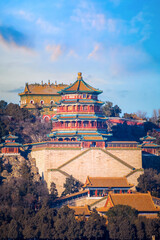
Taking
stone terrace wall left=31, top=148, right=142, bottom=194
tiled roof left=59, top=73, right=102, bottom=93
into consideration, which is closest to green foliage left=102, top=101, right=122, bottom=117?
tiled roof left=59, top=73, right=102, bottom=93

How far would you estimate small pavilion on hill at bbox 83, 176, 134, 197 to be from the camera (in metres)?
83.3

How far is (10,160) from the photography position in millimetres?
89500

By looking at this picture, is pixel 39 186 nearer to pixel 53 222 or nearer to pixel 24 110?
pixel 53 222

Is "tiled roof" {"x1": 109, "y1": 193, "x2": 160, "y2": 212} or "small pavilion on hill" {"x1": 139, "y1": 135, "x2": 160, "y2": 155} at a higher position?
"small pavilion on hill" {"x1": 139, "y1": 135, "x2": 160, "y2": 155}

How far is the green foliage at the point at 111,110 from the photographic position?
118 metres

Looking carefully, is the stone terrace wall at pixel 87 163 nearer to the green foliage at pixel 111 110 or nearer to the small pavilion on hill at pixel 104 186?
the small pavilion on hill at pixel 104 186

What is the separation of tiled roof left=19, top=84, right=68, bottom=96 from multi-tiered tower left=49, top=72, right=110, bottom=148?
22075mm

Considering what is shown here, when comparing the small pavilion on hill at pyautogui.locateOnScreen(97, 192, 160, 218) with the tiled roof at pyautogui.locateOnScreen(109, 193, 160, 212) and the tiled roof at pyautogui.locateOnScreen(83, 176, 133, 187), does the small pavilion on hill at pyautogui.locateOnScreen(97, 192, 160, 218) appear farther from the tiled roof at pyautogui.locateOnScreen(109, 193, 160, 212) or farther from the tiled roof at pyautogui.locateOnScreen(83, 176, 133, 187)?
the tiled roof at pyautogui.locateOnScreen(83, 176, 133, 187)

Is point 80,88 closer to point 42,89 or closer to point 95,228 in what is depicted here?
point 42,89

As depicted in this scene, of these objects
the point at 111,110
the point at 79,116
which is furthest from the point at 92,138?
the point at 111,110

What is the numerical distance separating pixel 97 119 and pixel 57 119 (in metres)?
5.91

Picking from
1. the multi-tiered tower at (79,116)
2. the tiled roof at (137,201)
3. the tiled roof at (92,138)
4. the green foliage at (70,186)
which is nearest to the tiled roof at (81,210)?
the tiled roof at (137,201)

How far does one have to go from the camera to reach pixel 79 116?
94.9 m

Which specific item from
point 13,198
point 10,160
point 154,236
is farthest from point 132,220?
point 10,160
